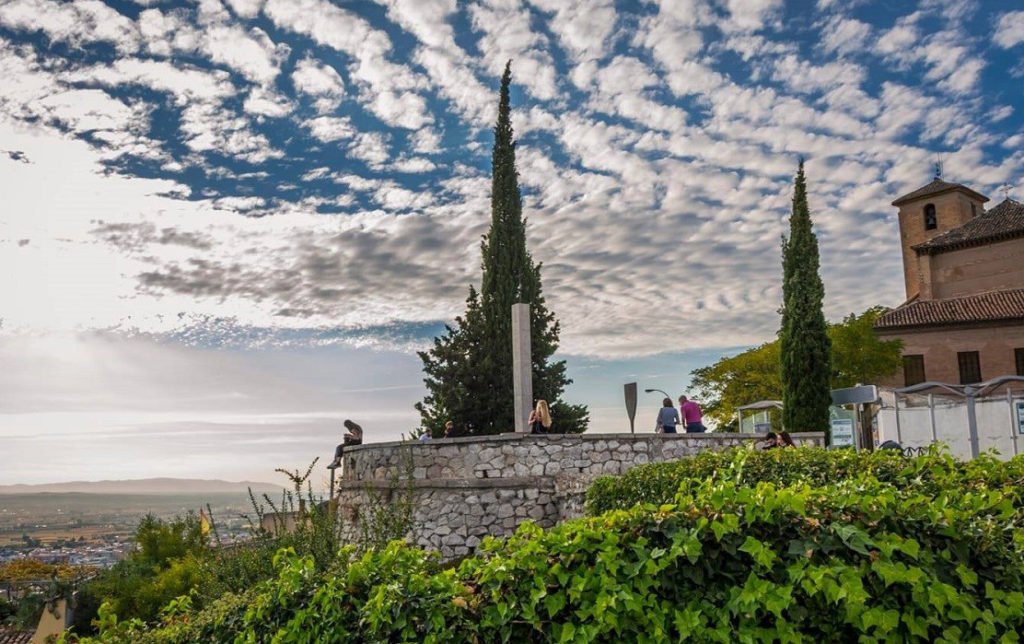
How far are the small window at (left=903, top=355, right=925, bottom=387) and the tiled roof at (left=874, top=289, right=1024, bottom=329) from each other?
5.12 feet

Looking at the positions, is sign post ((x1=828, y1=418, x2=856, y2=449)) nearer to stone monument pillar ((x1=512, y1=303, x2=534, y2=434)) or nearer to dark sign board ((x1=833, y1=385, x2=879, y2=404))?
dark sign board ((x1=833, y1=385, x2=879, y2=404))

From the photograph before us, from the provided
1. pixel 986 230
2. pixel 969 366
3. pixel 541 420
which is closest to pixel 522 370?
pixel 541 420

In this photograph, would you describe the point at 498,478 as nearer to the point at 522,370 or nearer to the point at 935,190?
the point at 522,370

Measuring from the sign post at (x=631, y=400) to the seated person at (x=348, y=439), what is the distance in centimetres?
647

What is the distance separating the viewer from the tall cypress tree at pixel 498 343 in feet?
77.4

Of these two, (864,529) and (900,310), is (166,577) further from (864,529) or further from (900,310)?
(900,310)

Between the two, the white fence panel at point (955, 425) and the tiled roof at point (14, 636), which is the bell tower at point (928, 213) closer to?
the white fence panel at point (955, 425)

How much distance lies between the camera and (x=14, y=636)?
14727 mm

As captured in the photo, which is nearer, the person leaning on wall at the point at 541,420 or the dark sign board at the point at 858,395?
the person leaning on wall at the point at 541,420

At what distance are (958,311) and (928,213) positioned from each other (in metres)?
11.5

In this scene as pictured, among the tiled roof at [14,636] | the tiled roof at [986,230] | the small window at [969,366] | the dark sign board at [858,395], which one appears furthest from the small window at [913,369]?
the tiled roof at [14,636]

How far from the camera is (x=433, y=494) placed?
46.6 ft

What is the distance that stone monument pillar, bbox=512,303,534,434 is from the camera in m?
17.1

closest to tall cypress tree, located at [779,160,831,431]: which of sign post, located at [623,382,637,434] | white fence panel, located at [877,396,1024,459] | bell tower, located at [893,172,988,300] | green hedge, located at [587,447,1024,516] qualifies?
white fence panel, located at [877,396,1024,459]
